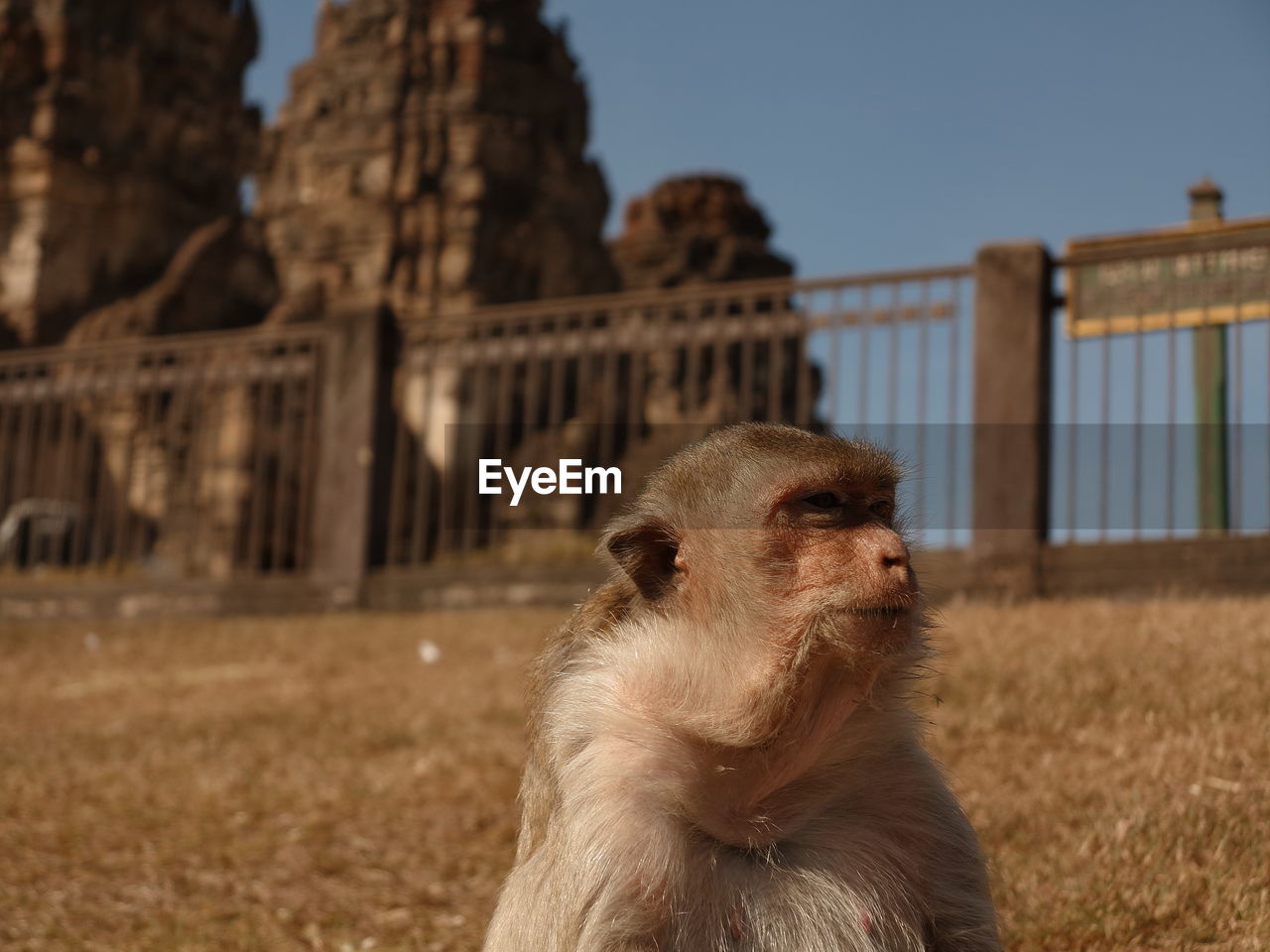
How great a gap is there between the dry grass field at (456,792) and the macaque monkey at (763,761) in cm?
26

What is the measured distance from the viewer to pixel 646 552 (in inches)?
85.5

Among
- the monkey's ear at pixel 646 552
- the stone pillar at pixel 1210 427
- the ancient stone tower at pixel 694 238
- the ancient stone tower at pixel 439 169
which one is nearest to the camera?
the monkey's ear at pixel 646 552

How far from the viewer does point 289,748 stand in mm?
5492

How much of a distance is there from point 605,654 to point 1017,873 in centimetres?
154

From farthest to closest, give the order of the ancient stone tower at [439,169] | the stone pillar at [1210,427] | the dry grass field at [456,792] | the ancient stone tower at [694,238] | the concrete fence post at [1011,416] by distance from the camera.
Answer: the ancient stone tower at [694,238] → the ancient stone tower at [439,169] → the concrete fence post at [1011,416] → the stone pillar at [1210,427] → the dry grass field at [456,792]

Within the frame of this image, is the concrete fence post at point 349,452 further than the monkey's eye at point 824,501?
Result: Yes

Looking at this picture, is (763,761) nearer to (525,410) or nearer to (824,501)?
(824,501)

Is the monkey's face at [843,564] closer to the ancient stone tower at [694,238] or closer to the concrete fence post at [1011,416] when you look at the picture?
the concrete fence post at [1011,416]

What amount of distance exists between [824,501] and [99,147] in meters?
22.0

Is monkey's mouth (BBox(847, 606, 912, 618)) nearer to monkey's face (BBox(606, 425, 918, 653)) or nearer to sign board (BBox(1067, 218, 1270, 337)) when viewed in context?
monkey's face (BBox(606, 425, 918, 653))

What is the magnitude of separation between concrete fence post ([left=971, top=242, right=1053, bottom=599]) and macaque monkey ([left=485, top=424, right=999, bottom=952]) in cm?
515

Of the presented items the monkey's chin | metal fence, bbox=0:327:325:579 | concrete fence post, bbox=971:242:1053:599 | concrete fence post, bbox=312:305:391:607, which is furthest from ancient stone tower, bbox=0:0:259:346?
the monkey's chin

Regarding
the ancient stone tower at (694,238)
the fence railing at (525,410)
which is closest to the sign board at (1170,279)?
the fence railing at (525,410)

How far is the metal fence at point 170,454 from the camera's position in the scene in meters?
10.4
